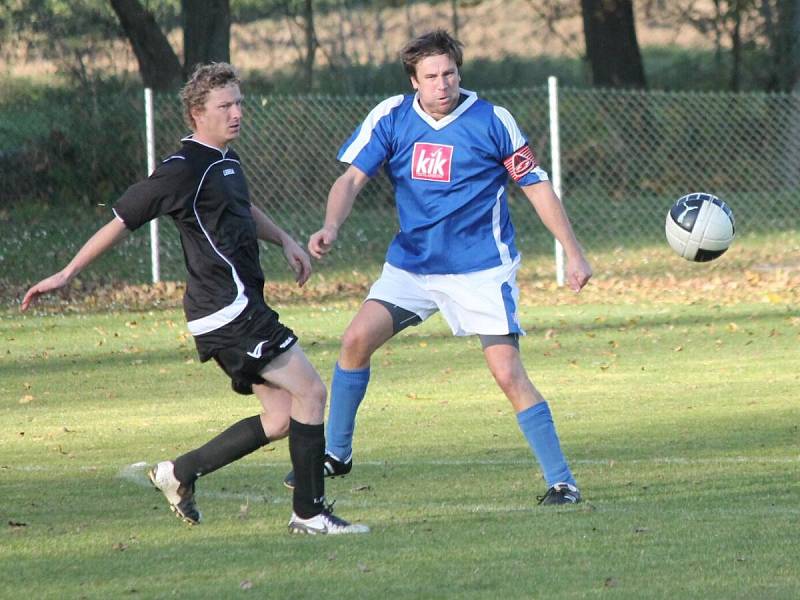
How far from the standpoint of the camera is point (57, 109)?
18.8 m

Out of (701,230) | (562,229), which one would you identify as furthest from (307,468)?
(701,230)

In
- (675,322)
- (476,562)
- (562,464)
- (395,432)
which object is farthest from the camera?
(675,322)

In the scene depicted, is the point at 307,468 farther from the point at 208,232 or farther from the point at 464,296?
the point at 464,296

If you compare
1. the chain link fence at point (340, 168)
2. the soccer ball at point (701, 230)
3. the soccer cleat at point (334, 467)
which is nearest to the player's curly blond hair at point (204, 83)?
the soccer cleat at point (334, 467)

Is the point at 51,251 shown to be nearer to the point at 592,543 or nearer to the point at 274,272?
the point at 274,272

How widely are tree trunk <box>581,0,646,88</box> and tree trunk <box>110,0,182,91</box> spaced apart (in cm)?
746

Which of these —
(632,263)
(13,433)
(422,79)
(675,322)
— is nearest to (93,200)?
(632,263)

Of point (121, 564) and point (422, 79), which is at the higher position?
point (422, 79)

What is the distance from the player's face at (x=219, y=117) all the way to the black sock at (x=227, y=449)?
3.74 ft

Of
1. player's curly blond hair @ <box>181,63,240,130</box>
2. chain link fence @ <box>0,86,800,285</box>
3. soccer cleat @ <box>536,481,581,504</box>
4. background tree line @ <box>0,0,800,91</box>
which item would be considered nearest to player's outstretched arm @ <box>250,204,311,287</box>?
player's curly blond hair @ <box>181,63,240,130</box>

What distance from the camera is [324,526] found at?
20.2 feet

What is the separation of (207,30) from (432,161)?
1590cm

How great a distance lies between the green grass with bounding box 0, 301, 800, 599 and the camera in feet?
17.7

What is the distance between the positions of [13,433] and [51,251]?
8.90m
